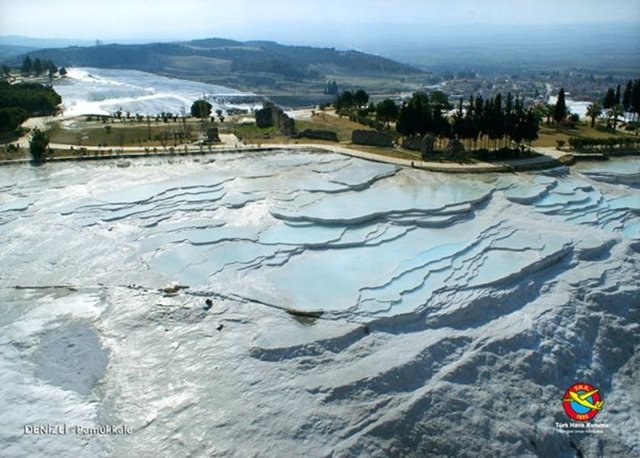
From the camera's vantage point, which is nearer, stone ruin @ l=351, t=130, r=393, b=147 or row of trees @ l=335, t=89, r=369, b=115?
stone ruin @ l=351, t=130, r=393, b=147

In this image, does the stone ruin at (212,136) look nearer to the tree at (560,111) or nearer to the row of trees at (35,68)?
the tree at (560,111)

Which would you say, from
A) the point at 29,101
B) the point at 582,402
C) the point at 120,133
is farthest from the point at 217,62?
the point at 582,402

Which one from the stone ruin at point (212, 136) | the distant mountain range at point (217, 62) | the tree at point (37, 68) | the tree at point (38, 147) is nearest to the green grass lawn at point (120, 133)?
the stone ruin at point (212, 136)

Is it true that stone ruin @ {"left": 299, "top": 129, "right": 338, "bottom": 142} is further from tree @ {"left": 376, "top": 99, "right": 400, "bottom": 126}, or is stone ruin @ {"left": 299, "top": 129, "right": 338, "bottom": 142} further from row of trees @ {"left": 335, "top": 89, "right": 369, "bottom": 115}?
row of trees @ {"left": 335, "top": 89, "right": 369, "bottom": 115}

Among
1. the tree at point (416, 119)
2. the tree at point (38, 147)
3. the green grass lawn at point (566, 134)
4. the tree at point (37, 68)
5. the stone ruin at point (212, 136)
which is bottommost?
the tree at point (38, 147)

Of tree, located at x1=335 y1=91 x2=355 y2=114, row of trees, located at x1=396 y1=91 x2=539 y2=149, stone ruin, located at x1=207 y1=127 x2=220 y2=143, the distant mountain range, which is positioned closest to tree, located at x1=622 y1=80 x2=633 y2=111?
row of trees, located at x1=396 y1=91 x2=539 y2=149

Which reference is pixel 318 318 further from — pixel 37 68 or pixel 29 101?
pixel 37 68

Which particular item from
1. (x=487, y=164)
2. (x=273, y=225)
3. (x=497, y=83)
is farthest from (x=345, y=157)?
(x=497, y=83)
